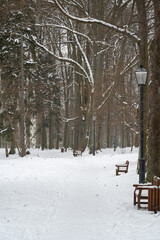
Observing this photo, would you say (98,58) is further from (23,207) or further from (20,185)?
(23,207)

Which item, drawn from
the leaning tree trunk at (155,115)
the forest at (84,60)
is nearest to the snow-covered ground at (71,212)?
the leaning tree trunk at (155,115)

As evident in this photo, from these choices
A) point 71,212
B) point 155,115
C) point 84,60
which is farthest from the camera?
point 84,60

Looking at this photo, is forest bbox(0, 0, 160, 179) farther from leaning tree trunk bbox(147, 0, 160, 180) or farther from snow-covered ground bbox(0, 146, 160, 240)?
snow-covered ground bbox(0, 146, 160, 240)

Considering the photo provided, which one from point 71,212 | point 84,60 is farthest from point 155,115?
point 84,60

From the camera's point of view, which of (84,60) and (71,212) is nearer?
(71,212)

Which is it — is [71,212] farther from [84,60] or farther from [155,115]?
[84,60]

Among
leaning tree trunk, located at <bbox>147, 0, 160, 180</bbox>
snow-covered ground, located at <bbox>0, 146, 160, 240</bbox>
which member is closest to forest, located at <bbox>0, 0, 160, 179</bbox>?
leaning tree trunk, located at <bbox>147, 0, 160, 180</bbox>

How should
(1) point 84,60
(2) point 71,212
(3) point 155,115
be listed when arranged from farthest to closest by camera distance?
(1) point 84,60 < (3) point 155,115 < (2) point 71,212

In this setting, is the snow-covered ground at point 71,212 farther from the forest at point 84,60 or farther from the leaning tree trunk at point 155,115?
the forest at point 84,60

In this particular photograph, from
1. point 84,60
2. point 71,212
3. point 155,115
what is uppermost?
point 84,60

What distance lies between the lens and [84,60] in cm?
3055

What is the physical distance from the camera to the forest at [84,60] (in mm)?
11539

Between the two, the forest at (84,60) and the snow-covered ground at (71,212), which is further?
the forest at (84,60)

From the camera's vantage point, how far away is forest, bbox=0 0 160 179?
454 inches
